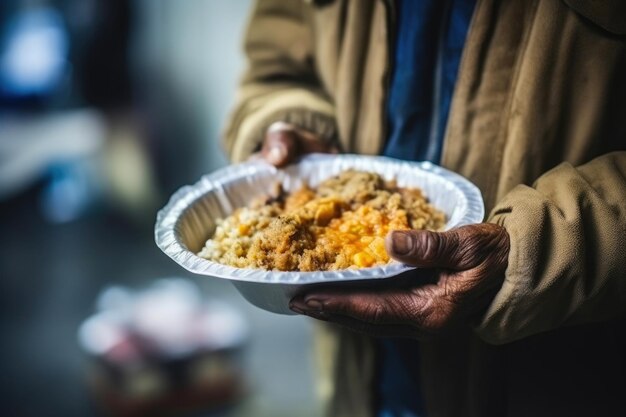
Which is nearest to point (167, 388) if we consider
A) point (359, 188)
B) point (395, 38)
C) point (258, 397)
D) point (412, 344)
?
point (258, 397)

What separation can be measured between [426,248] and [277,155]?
1.81 feet

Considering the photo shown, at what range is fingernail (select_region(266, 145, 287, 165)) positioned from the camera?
1.45m

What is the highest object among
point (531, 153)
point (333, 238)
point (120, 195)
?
point (531, 153)

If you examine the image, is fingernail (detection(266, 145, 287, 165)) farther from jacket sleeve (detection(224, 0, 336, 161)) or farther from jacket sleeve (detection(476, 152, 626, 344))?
jacket sleeve (detection(476, 152, 626, 344))

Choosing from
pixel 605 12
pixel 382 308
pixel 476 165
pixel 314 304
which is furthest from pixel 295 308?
pixel 605 12

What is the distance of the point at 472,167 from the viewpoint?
4.40 ft

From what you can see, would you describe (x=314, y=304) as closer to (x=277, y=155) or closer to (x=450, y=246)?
(x=450, y=246)

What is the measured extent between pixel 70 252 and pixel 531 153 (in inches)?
118

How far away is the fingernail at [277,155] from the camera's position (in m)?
1.45

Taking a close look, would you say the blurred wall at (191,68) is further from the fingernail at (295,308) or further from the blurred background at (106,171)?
the fingernail at (295,308)

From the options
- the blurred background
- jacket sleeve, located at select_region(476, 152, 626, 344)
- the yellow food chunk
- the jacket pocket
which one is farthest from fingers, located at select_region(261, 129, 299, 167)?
the blurred background

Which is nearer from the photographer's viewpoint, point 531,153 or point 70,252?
point 531,153

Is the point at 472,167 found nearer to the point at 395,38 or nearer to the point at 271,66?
the point at 395,38

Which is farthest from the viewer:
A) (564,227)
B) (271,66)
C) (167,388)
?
(167,388)
